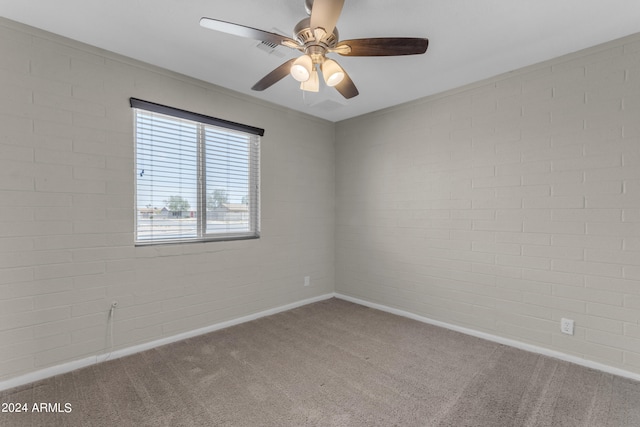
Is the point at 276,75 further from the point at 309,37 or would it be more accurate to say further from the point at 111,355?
the point at 111,355

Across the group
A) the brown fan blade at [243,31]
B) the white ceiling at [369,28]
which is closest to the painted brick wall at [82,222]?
the white ceiling at [369,28]

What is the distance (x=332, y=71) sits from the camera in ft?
6.46

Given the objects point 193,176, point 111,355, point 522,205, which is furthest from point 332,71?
point 111,355

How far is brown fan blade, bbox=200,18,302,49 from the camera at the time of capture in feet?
5.47

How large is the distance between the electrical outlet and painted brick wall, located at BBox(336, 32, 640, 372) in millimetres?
39

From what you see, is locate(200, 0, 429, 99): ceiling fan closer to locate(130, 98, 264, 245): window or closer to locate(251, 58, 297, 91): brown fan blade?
locate(251, 58, 297, 91): brown fan blade

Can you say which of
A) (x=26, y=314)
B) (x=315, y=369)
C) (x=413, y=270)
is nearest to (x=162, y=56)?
(x=26, y=314)

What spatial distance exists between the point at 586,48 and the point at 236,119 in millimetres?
3295

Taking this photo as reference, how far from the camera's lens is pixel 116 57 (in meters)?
2.59

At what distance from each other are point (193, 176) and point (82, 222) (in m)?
Result: 1.02

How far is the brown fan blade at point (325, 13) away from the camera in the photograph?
1.47m

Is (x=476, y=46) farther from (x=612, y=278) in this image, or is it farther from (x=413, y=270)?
(x=413, y=270)

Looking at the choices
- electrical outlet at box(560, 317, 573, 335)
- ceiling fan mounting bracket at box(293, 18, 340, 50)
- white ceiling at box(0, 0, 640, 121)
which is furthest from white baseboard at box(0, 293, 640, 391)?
ceiling fan mounting bracket at box(293, 18, 340, 50)

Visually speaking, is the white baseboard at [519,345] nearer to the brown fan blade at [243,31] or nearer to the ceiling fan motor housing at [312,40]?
the ceiling fan motor housing at [312,40]
